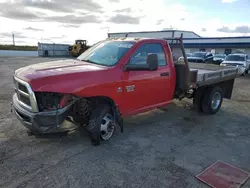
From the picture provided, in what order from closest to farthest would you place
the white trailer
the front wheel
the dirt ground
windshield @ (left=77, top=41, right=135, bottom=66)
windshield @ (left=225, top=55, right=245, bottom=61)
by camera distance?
the dirt ground, the front wheel, windshield @ (left=77, top=41, right=135, bottom=66), windshield @ (left=225, top=55, right=245, bottom=61), the white trailer

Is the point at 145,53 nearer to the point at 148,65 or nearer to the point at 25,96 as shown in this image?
the point at 148,65

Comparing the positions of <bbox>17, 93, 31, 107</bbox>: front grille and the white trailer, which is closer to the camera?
<bbox>17, 93, 31, 107</bbox>: front grille

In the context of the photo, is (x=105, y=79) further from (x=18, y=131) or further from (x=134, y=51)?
(x=18, y=131)

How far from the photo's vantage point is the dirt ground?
10.1 ft

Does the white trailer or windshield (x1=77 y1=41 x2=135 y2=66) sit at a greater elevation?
the white trailer

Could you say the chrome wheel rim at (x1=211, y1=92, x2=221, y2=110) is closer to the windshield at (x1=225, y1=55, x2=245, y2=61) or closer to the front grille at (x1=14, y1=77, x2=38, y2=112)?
the front grille at (x1=14, y1=77, x2=38, y2=112)

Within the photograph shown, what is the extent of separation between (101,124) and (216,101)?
14.1 feet

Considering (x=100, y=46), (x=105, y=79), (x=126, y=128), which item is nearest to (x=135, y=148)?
(x=126, y=128)

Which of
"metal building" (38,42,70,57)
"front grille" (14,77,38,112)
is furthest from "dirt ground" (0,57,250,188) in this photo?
"metal building" (38,42,70,57)

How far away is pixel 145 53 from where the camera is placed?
4621mm

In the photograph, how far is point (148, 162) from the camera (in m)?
3.60

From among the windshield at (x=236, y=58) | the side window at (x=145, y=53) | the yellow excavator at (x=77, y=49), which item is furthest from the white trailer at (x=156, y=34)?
the side window at (x=145, y=53)

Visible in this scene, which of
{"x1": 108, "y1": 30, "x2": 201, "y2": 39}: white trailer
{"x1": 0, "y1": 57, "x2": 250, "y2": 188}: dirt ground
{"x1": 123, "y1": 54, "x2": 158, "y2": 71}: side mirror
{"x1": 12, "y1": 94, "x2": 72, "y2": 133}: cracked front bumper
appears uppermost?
{"x1": 108, "y1": 30, "x2": 201, "y2": 39}: white trailer

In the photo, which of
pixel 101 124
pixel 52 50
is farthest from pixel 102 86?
pixel 52 50
